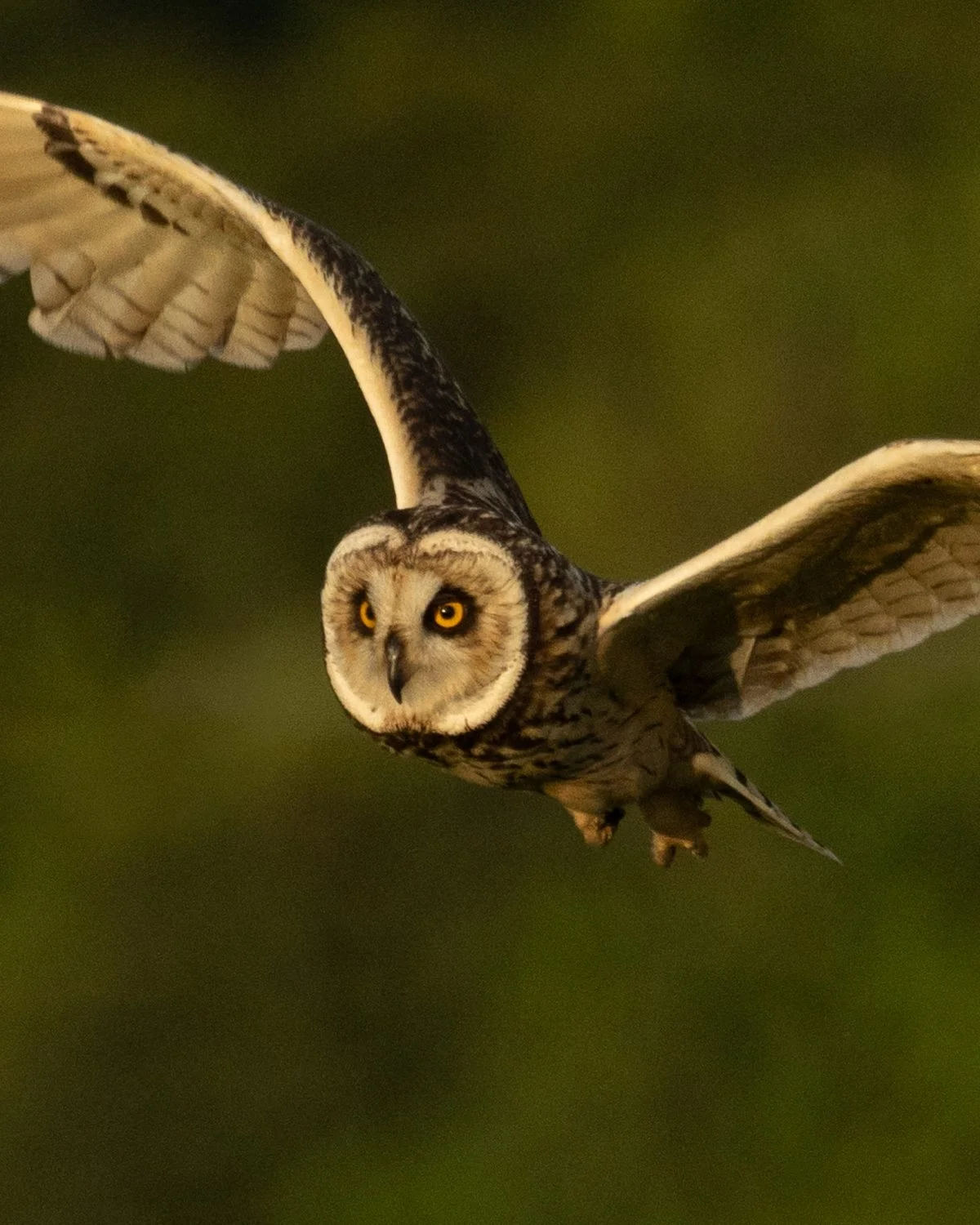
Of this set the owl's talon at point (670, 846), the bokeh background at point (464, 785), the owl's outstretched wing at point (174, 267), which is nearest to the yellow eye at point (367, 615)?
the owl's outstretched wing at point (174, 267)

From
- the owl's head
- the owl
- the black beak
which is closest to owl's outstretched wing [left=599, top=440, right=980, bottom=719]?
the owl

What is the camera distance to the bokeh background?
48.2ft

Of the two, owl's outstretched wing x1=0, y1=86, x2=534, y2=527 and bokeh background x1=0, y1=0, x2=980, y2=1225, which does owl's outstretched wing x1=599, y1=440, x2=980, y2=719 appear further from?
bokeh background x1=0, y1=0, x2=980, y2=1225

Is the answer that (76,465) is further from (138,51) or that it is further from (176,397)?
(138,51)

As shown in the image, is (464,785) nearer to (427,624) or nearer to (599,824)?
(599,824)

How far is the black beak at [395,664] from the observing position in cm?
587

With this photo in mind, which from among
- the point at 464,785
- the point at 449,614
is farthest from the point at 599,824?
the point at 464,785

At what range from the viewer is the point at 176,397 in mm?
20188

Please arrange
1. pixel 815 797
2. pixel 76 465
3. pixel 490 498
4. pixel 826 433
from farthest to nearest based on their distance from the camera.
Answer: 1. pixel 76 465
2. pixel 826 433
3. pixel 815 797
4. pixel 490 498

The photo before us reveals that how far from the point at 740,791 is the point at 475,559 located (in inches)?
36.4

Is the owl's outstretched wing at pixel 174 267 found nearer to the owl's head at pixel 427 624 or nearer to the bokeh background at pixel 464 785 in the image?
the owl's head at pixel 427 624

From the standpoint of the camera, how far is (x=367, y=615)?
19.6 ft

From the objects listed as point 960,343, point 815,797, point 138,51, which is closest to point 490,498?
point 815,797

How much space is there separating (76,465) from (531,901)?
197 inches
